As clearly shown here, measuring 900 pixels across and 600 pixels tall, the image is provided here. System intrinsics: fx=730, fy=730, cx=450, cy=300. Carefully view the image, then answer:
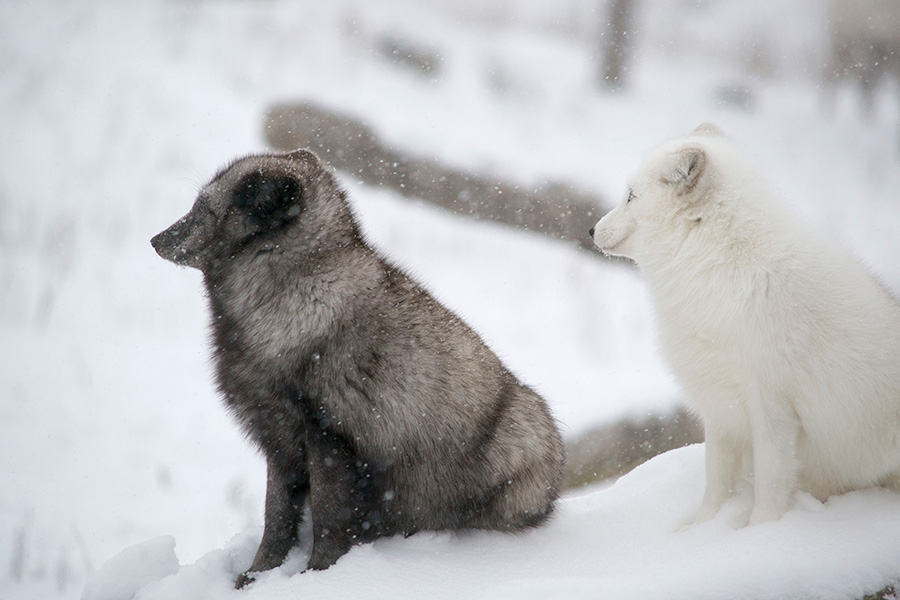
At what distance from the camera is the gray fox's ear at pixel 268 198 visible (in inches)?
88.9

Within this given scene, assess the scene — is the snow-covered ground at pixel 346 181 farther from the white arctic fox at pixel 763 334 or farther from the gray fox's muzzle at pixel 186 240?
the gray fox's muzzle at pixel 186 240

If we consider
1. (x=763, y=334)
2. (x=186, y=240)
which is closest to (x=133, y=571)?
(x=186, y=240)

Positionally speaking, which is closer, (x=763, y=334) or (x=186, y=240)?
(x=763, y=334)

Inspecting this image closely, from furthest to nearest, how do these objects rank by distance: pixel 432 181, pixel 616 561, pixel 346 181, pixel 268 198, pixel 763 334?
pixel 432 181
pixel 346 181
pixel 268 198
pixel 616 561
pixel 763 334

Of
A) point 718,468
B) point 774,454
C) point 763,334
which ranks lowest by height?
point 718,468

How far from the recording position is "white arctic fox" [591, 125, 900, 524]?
1992 mm

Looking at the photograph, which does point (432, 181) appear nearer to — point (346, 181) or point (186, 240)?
point (346, 181)

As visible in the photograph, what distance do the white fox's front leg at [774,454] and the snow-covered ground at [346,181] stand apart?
39cm

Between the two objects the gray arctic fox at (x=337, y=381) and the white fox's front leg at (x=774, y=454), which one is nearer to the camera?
the white fox's front leg at (x=774, y=454)

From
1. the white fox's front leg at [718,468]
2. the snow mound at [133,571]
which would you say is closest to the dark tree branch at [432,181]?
the white fox's front leg at [718,468]

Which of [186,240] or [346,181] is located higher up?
[346,181]

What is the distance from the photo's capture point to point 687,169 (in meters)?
2.17

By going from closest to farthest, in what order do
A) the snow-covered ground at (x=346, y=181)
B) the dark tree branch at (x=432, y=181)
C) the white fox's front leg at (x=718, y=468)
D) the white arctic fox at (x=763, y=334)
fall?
the white arctic fox at (x=763, y=334), the white fox's front leg at (x=718, y=468), the snow-covered ground at (x=346, y=181), the dark tree branch at (x=432, y=181)

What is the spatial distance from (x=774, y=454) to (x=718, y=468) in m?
0.28
